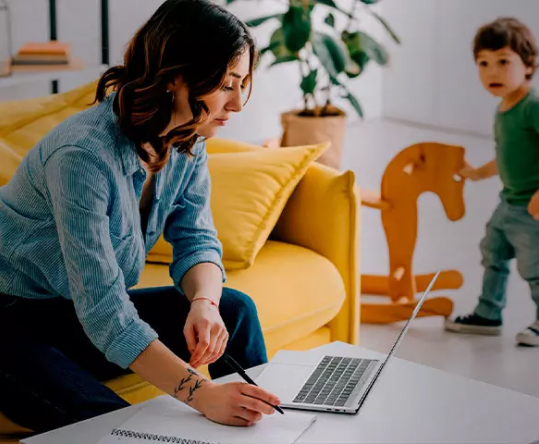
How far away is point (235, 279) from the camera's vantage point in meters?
1.97

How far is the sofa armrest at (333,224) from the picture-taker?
214 centimetres

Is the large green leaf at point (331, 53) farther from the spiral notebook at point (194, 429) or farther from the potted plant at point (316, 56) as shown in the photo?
the spiral notebook at point (194, 429)

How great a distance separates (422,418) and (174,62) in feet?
2.05

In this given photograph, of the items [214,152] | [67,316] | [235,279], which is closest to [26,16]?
[214,152]

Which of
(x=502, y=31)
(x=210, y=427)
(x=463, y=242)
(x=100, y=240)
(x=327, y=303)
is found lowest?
(x=463, y=242)

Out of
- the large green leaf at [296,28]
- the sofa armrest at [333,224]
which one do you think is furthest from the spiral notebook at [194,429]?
the large green leaf at [296,28]

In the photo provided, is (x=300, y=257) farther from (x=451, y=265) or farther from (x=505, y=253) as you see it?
(x=451, y=265)

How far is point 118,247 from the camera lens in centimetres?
146

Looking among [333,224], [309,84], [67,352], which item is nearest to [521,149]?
[333,224]

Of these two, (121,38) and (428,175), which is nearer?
(428,175)

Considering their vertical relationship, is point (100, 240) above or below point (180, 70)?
below

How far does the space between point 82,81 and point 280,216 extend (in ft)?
3.73

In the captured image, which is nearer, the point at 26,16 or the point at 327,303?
the point at 327,303

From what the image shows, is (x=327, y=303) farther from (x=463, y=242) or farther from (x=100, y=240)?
(x=463, y=242)
